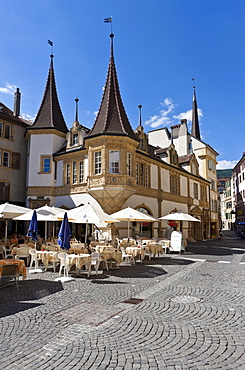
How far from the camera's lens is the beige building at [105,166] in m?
20.5

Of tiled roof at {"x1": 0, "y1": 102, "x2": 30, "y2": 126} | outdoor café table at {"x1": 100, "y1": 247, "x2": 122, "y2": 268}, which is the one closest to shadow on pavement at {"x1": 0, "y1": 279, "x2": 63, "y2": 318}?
outdoor café table at {"x1": 100, "y1": 247, "x2": 122, "y2": 268}

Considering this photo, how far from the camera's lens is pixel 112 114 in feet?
71.2

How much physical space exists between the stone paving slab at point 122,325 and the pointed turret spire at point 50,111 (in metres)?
18.9

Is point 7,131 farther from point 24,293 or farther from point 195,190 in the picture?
point 195,190

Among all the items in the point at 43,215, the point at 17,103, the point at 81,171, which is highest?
the point at 17,103

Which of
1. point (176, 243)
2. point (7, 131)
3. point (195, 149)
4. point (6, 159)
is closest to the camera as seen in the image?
point (176, 243)

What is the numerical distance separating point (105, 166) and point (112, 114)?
4.27 meters

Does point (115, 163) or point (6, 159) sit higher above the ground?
point (6, 159)

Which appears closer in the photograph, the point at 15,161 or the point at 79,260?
the point at 79,260

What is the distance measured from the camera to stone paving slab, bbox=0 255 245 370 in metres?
4.43

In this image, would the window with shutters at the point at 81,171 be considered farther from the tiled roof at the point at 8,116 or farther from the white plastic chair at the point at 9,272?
the white plastic chair at the point at 9,272

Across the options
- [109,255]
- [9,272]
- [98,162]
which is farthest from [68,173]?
[9,272]

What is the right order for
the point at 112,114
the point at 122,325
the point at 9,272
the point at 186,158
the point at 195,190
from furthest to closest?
the point at 186,158 → the point at 195,190 → the point at 112,114 → the point at 9,272 → the point at 122,325

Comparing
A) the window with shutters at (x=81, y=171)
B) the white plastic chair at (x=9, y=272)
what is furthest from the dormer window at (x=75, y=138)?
the white plastic chair at (x=9, y=272)
